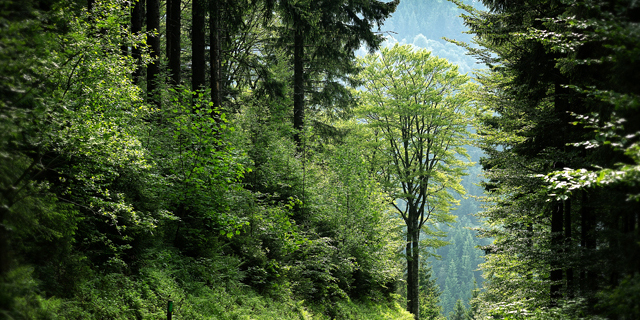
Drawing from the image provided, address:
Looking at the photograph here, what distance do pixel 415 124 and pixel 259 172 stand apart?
13939mm

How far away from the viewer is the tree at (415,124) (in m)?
19.6

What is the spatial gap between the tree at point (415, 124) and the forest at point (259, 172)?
393cm

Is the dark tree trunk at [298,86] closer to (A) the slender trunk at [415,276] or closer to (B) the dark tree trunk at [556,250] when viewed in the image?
(A) the slender trunk at [415,276]

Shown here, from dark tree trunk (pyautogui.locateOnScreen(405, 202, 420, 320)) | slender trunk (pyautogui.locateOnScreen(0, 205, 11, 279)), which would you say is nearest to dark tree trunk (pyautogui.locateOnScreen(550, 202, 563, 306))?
slender trunk (pyautogui.locateOnScreen(0, 205, 11, 279))

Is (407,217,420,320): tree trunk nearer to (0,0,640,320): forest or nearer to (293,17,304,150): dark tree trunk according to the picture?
(0,0,640,320): forest

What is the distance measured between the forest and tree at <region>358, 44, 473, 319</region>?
393 cm

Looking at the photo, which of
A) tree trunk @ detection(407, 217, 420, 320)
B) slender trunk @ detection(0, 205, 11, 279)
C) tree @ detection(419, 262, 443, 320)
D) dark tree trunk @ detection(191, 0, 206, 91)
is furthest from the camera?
tree @ detection(419, 262, 443, 320)

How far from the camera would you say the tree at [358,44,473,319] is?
1959cm

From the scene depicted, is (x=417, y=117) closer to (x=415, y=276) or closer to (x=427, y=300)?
(x=415, y=276)

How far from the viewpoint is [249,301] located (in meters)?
6.87

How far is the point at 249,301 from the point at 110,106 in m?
4.30

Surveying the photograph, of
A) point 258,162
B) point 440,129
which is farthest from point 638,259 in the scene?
point 440,129

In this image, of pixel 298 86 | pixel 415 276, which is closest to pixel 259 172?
pixel 298 86

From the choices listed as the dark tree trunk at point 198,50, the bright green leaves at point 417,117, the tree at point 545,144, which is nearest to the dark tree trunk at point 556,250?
the tree at point 545,144
